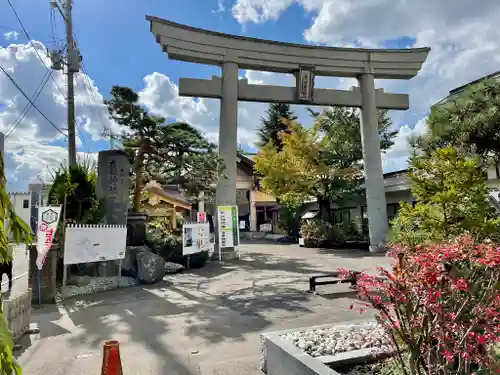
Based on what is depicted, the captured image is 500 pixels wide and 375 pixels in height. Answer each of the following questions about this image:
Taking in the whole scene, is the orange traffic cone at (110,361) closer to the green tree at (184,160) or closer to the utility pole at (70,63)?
the green tree at (184,160)

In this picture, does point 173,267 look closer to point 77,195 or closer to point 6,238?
point 77,195

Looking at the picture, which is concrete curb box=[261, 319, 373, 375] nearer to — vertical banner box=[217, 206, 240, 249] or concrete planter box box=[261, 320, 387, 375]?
concrete planter box box=[261, 320, 387, 375]

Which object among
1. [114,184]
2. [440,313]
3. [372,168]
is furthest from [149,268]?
[372,168]

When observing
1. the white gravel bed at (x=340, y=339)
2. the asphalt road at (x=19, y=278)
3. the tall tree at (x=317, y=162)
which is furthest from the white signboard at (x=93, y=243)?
the tall tree at (x=317, y=162)

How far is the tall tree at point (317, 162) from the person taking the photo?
61.8 ft

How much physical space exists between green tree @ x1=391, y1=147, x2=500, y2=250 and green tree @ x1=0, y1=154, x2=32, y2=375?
646 centimetres

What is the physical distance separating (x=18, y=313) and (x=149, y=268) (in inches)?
184

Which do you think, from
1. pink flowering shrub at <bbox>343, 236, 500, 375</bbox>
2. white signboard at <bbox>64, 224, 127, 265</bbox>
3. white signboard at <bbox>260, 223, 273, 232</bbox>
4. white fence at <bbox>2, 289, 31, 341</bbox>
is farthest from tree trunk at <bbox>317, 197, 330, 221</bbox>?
pink flowering shrub at <bbox>343, 236, 500, 375</bbox>

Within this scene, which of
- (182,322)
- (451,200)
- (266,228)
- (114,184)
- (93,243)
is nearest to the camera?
(182,322)

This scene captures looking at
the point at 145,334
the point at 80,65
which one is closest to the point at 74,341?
the point at 145,334

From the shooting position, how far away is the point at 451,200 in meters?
6.68

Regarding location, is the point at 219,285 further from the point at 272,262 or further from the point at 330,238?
the point at 330,238

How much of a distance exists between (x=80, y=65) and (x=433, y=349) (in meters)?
15.0

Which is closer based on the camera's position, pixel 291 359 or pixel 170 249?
pixel 291 359
